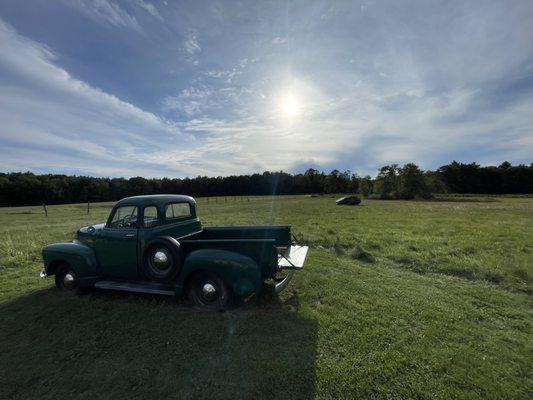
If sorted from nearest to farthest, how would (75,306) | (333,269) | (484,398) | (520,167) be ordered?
(484,398) < (75,306) < (333,269) < (520,167)

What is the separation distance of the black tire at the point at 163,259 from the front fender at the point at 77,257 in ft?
4.56

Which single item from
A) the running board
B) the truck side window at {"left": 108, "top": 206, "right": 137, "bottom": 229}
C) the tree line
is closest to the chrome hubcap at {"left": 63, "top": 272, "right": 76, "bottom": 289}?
the running board

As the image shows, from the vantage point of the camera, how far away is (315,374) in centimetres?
344

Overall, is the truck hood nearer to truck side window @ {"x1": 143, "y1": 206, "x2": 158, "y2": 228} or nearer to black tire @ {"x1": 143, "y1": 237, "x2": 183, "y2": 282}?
truck side window @ {"x1": 143, "y1": 206, "x2": 158, "y2": 228}

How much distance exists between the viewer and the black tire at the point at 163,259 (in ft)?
17.0

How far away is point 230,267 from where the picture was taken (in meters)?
4.82

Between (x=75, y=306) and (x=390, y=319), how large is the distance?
603 centimetres

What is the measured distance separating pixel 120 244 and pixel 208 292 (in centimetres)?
217

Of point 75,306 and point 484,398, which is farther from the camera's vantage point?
point 75,306

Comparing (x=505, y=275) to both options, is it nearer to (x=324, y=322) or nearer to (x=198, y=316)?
(x=324, y=322)

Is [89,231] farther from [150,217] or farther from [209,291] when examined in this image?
[209,291]

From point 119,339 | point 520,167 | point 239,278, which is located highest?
point 520,167

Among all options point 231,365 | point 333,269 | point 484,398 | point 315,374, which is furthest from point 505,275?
point 231,365

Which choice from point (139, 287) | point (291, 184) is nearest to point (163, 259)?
point (139, 287)
